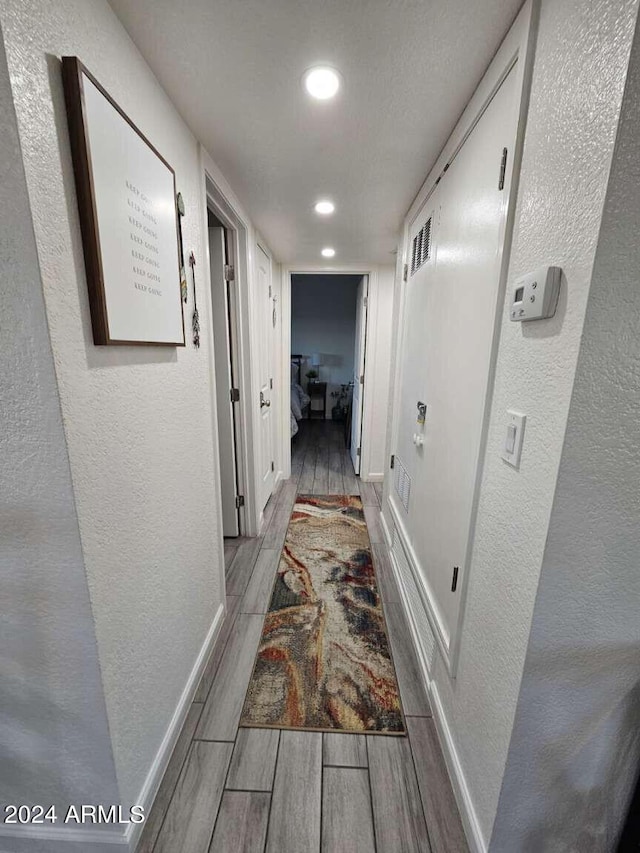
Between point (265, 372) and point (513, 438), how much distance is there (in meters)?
2.22

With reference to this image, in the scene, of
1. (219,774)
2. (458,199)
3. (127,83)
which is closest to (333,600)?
(219,774)

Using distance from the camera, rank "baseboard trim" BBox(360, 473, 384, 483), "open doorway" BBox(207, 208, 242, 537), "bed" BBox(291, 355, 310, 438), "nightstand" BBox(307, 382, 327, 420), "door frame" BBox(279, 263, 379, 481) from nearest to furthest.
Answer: "open doorway" BBox(207, 208, 242, 537) < "door frame" BBox(279, 263, 379, 481) < "baseboard trim" BBox(360, 473, 384, 483) < "bed" BBox(291, 355, 310, 438) < "nightstand" BBox(307, 382, 327, 420)

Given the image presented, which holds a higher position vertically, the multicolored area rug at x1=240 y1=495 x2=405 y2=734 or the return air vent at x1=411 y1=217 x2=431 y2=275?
the return air vent at x1=411 y1=217 x2=431 y2=275

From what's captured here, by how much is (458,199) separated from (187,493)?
4.78ft

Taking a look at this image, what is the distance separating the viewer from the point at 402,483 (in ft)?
6.42

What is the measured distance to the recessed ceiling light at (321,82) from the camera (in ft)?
3.14

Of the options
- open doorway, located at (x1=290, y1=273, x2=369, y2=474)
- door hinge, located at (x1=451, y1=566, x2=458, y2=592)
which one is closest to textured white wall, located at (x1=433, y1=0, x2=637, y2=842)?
door hinge, located at (x1=451, y1=566, x2=458, y2=592)

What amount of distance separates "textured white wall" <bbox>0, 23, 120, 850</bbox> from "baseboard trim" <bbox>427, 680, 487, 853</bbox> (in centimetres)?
96

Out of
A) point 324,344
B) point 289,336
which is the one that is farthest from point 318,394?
point 289,336

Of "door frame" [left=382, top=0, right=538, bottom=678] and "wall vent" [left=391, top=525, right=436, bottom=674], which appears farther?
"wall vent" [left=391, top=525, right=436, bottom=674]

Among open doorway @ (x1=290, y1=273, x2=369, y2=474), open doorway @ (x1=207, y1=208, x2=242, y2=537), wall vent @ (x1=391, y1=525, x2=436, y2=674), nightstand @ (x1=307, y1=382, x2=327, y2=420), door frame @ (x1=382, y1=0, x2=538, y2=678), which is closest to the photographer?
door frame @ (x1=382, y1=0, x2=538, y2=678)

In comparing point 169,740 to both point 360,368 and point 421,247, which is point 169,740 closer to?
point 421,247

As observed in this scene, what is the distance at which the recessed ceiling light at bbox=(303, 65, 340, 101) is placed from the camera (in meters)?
0.96

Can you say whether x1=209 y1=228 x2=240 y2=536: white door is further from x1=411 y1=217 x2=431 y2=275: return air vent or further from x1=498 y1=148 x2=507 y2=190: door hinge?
x1=498 y1=148 x2=507 y2=190: door hinge
